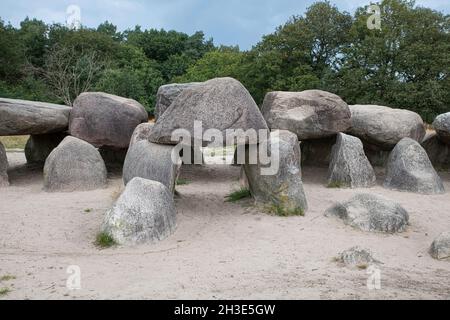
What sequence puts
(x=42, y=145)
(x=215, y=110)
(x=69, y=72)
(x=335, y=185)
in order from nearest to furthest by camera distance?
(x=215, y=110)
(x=335, y=185)
(x=42, y=145)
(x=69, y=72)

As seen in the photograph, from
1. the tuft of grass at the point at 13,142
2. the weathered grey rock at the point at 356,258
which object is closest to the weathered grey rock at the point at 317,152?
the weathered grey rock at the point at 356,258

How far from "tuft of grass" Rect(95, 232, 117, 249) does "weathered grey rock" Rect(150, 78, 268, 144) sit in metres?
1.82

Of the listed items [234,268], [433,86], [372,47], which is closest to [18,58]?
[372,47]

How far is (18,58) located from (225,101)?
24.5m

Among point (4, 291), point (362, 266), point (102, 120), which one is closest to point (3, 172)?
point (102, 120)

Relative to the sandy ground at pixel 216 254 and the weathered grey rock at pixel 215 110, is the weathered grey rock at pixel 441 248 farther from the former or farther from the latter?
the weathered grey rock at pixel 215 110

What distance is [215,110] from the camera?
6965 millimetres

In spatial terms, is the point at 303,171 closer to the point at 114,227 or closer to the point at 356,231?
the point at 356,231

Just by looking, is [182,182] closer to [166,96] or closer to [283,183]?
[166,96]

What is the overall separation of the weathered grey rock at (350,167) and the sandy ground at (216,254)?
84 centimetres

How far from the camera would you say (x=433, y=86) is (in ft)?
59.7

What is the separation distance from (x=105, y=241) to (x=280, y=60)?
17.9 m

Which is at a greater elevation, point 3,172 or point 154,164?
point 154,164

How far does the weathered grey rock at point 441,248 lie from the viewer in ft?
18.3
